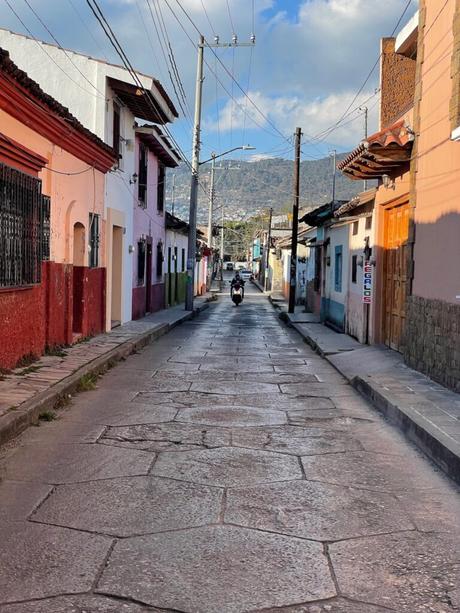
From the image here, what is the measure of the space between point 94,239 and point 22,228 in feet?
16.9

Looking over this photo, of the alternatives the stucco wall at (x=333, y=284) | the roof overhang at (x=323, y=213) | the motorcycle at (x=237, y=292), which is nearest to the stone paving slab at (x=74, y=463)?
the stucco wall at (x=333, y=284)

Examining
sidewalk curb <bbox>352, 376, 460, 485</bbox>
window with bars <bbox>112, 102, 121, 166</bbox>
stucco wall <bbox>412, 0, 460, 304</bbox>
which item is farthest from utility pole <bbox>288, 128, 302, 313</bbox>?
sidewalk curb <bbox>352, 376, 460, 485</bbox>

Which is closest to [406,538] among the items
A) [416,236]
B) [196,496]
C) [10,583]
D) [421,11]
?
[196,496]

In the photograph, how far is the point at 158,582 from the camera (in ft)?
11.7

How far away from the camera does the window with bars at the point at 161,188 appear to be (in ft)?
85.7

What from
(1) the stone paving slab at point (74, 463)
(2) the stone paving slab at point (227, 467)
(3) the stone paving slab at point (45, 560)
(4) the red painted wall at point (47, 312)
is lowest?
(1) the stone paving slab at point (74, 463)

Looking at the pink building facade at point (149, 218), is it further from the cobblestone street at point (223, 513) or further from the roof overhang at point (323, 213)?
the cobblestone street at point (223, 513)

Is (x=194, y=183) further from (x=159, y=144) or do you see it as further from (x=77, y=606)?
(x=77, y=606)

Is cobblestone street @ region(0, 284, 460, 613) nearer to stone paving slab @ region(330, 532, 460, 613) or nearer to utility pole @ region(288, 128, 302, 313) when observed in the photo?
stone paving slab @ region(330, 532, 460, 613)

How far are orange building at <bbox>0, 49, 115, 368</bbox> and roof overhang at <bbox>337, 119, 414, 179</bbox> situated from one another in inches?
196

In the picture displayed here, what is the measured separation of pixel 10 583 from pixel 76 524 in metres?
0.89

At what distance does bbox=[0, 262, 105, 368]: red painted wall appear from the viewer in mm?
9516

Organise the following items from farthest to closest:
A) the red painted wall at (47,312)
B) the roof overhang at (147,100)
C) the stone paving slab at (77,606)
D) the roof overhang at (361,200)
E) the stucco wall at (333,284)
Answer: the stucco wall at (333,284)
the roof overhang at (147,100)
the roof overhang at (361,200)
the red painted wall at (47,312)
the stone paving slab at (77,606)

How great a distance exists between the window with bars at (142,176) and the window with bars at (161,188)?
3.33 m
